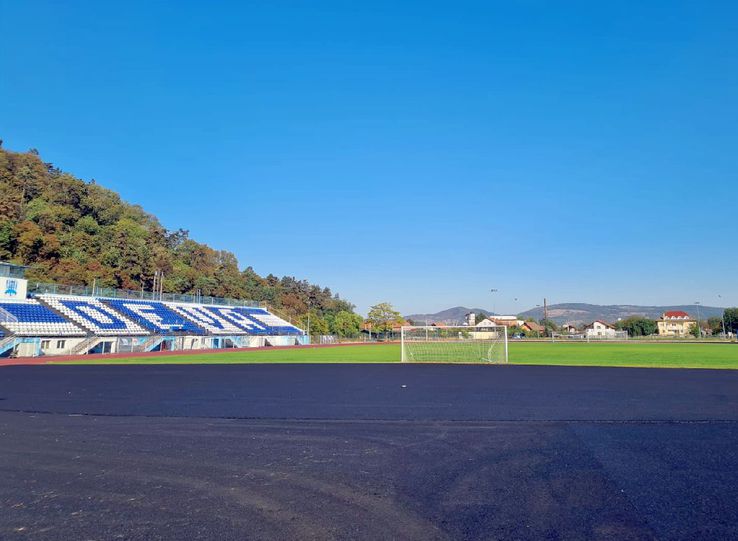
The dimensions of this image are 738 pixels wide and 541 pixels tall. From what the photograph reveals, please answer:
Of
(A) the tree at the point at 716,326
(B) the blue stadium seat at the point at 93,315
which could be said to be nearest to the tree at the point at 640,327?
(A) the tree at the point at 716,326

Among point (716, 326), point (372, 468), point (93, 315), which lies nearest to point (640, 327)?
point (716, 326)

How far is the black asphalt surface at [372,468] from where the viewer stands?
3727 mm

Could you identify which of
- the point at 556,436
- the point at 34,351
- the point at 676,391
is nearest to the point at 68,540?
the point at 556,436

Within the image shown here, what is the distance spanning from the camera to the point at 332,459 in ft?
18.8

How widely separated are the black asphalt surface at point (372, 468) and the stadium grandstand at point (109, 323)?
28296 millimetres

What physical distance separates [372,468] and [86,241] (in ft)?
238

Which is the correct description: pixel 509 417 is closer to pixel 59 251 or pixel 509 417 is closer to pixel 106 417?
pixel 106 417

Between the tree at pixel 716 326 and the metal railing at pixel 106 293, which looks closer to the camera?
the metal railing at pixel 106 293

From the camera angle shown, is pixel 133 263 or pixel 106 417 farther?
pixel 133 263

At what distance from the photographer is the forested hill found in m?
58.4

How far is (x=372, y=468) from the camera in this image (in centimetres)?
532

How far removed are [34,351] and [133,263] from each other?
39.4 m

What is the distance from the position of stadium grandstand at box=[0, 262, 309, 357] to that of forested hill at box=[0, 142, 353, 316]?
53.6ft

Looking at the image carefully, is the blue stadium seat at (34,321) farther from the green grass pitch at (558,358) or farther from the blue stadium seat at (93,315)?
the green grass pitch at (558,358)
